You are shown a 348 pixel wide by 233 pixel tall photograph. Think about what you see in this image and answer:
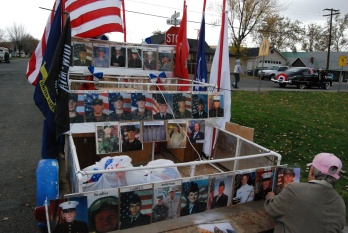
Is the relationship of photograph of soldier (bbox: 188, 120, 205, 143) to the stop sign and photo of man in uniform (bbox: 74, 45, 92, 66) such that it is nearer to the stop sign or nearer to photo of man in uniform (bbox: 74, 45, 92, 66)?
photo of man in uniform (bbox: 74, 45, 92, 66)

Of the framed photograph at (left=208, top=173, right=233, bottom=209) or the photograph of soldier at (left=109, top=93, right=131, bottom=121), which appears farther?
the photograph of soldier at (left=109, top=93, right=131, bottom=121)

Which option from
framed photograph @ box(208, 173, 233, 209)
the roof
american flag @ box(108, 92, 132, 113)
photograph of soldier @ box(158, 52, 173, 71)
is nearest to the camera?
framed photograph @ box(208, 173, 233, 209)

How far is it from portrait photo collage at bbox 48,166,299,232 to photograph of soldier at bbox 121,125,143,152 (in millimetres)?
1255

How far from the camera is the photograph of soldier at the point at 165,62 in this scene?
5.87m

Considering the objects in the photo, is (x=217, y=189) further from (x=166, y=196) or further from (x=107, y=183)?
(x=107, y=183)

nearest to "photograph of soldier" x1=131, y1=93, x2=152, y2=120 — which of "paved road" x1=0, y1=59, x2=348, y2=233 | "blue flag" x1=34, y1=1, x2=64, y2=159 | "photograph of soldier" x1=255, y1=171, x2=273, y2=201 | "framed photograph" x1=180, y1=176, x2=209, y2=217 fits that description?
"blue flag" x1=34, y1=1, x2=64, y2=159

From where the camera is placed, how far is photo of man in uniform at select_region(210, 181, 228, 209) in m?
2.88

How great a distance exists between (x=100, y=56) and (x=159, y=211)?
363 cm

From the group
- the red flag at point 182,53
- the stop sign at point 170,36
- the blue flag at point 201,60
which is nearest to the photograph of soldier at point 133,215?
the blue flag at point 201,60

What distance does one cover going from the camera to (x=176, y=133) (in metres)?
4.04

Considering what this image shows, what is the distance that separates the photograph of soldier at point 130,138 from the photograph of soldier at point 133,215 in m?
1.26

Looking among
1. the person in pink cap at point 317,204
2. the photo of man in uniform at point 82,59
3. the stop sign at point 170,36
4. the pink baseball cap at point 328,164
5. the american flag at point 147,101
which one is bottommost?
the person in pink cap at point 317,204

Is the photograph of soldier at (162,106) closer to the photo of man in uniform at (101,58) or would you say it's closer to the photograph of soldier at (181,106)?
the photograph of soldier at (181,106)

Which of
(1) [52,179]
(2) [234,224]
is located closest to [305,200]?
(2) [234,224]
